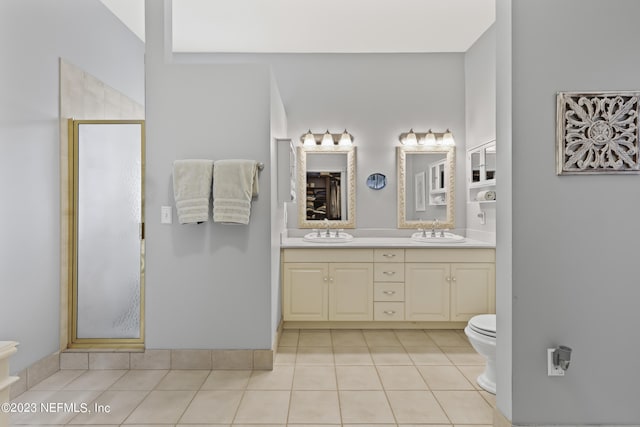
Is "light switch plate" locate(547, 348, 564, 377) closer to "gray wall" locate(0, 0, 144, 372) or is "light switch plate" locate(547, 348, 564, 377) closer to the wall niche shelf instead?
the wall niche shelf

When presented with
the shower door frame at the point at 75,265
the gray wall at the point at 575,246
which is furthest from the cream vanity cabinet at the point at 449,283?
the shower door frame at the point at 75,265

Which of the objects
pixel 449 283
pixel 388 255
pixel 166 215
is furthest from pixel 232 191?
pixel 449 283

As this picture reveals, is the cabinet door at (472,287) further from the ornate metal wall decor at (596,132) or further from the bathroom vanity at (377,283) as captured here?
the ornate metal wall decor at (596,132)

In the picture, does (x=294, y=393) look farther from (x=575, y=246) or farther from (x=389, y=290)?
(x=575, y=246)

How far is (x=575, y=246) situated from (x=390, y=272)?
2044mm

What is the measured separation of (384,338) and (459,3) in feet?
9.59

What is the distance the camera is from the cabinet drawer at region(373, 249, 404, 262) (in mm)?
3812

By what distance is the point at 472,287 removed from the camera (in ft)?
12.4

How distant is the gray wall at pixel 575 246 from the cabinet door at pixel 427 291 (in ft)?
6.25

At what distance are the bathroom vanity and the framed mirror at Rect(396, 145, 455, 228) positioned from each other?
27.7 inches

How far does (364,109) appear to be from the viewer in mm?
4488

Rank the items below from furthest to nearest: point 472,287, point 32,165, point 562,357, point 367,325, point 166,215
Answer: point 367,325
point 472,287
point 166,215
point 32,165
point 562,357

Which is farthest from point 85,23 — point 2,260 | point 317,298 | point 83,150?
point 317,298

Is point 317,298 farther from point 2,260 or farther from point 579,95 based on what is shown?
point 579,95
